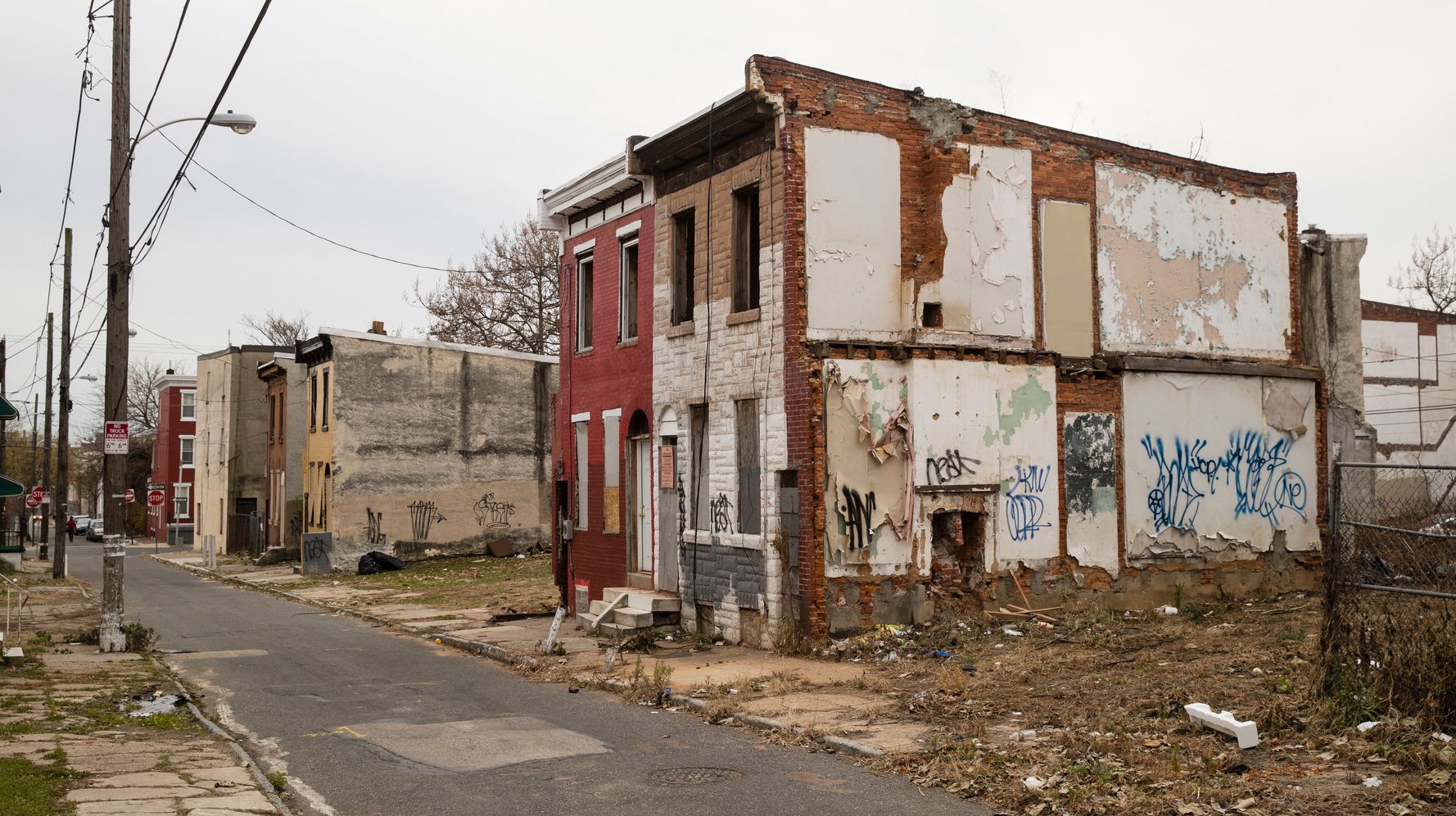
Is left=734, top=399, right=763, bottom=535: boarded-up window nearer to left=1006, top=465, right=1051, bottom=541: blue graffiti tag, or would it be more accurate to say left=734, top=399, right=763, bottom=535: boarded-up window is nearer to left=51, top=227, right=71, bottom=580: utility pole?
left=1006, top=465, right=1051, bottom=541: blue graffiti tag

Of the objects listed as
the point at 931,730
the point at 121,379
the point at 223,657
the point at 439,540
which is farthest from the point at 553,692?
the point at 439,540

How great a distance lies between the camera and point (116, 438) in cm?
1720

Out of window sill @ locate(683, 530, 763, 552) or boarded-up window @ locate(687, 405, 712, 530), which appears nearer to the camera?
window sill @ locate(683, 530, 763, 552)

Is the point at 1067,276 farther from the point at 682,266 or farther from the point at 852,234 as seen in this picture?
the point at 682,266

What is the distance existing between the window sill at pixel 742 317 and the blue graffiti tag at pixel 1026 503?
4.26m

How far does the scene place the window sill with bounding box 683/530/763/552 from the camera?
15625 mm

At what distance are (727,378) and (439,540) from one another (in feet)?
73.3

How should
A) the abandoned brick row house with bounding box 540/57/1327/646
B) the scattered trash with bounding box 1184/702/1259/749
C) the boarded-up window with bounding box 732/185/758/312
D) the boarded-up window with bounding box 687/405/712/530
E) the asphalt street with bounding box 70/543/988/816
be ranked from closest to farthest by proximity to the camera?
1. the asphalt street with bounding box 70/543/988/816
2. the scattered trash with bounding box 1184/702/1259/749
3. the abandoned brick row house with bounding box 540/57/1327/646
4. the boarded-up window with bounding box 732/185/758/312
5. the boarded-up window with bounding box 687/405/712/530

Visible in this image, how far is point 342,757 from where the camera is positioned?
9680 millimetres

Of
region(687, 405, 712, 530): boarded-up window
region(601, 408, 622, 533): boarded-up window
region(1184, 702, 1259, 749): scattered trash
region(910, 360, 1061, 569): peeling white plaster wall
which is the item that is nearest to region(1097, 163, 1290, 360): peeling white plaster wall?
region(910, 360, 1061, 569): peeling white plaster wall

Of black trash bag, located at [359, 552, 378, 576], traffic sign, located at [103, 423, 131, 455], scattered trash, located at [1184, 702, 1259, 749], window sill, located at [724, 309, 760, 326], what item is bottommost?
black trash bag, located at [359, 552, 378, 576]

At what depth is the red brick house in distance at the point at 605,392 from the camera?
18969 mm

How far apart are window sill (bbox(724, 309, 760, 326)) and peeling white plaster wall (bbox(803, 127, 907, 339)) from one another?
0.94m

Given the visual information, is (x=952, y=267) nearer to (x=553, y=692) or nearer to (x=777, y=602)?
(x=777, y=602)
